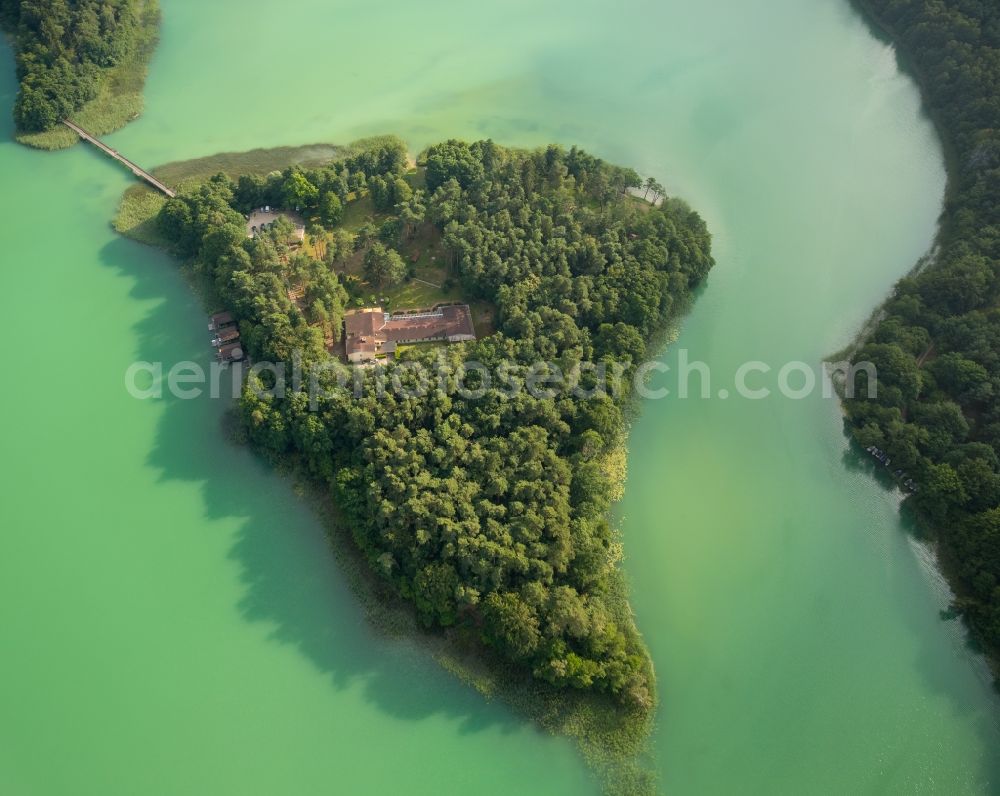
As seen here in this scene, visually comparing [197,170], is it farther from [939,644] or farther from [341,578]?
[939,644]

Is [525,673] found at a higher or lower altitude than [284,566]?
lower

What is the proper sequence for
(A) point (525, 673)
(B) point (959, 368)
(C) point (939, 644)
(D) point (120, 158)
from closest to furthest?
(A) point (525, 673) → (C) point (939, 644) → (B) point (959, 368) → (D) point (120, 158)

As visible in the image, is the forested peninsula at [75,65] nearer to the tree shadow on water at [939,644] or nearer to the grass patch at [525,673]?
the grass patch at [525,673]

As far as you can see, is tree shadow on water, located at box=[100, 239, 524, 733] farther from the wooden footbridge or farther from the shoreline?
the shoreline

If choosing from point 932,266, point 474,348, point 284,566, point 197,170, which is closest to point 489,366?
point 474,348

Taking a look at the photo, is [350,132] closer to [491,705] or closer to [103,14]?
[103,14]

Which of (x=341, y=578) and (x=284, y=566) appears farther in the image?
(x=284, y=566)
